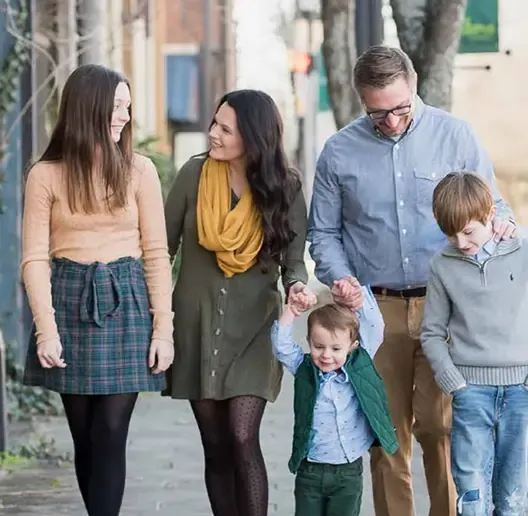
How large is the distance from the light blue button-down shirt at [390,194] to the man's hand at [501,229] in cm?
15

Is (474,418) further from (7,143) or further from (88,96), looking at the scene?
(7,143)

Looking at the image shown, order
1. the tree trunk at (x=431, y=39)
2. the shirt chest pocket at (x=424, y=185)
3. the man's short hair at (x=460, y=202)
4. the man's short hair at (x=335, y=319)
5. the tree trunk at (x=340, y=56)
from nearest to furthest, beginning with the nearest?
the man's short hair at (x=460, y=202) < the man's short hair at (x=335, y=319) < the shirt chest pocket at (x=424, y=185) < the tree trunk at (x=431, y=39) < the tree trunk at (x=340, y=56)

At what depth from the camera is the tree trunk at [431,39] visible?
28.1 feet

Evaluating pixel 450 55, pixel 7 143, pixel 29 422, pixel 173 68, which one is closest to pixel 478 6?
pixel 450 55

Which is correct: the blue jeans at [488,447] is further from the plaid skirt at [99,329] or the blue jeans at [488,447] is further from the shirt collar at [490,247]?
the plaid skirt at [99,329]

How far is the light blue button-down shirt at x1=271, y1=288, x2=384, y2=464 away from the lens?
5.25 metres

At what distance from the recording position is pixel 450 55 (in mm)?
8711

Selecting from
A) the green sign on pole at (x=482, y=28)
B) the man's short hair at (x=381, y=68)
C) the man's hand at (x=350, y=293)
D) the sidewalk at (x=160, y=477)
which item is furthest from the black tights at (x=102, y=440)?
Result: the green sign on pole at (x=482, y=28)

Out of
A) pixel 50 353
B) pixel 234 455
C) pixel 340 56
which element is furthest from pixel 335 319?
pixel 340 56

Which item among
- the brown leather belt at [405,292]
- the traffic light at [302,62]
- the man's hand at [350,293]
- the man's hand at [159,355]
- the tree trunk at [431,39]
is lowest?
the man's hand at [159,355]

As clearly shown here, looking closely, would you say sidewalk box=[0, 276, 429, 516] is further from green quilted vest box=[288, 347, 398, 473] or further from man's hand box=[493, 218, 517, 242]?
man's hand box=[493, 218, 517, 242]

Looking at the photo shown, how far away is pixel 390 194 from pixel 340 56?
5246mm

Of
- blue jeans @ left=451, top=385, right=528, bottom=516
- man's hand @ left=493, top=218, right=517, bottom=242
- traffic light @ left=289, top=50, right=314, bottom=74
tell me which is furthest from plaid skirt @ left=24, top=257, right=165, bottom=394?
traffic light @ left=289, top=50, right=314, bottom=74

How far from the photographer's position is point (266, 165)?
18.2 ft
